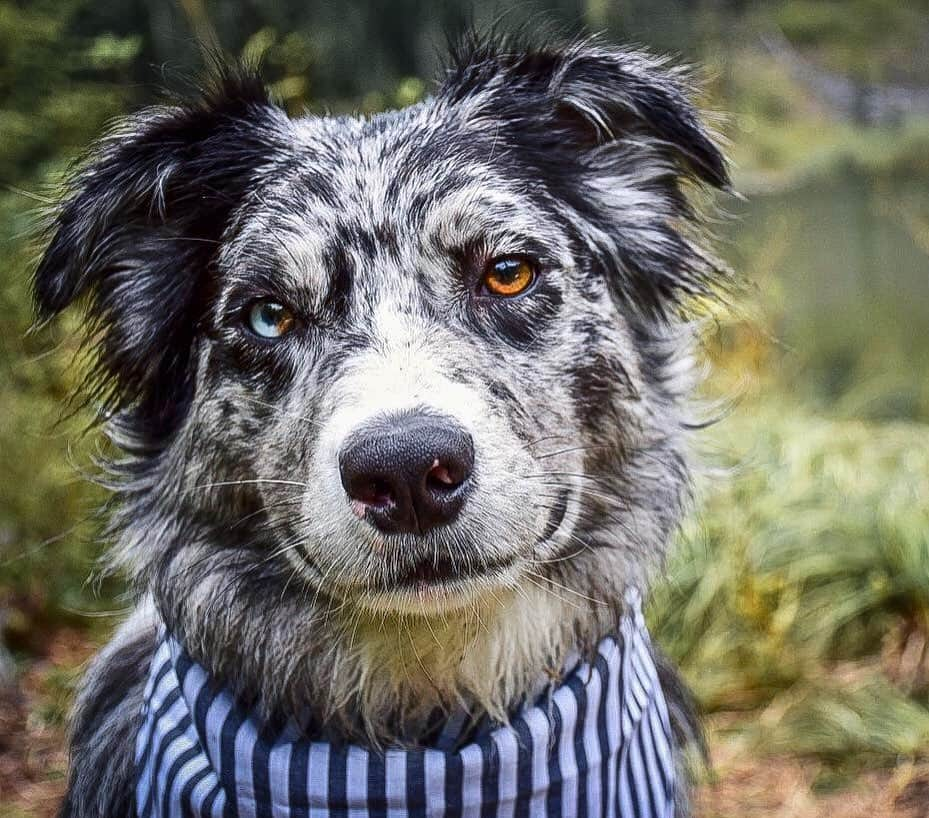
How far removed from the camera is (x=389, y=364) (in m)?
2.15

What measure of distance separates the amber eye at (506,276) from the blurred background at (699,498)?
82cm

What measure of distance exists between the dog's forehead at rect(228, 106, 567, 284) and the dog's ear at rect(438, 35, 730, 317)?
0.12 m

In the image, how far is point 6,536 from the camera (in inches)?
194

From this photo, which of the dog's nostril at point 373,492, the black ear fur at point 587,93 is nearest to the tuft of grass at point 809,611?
the black ear fur at point 587,93

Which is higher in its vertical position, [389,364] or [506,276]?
[506,276]

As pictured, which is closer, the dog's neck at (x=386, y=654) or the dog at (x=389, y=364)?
the dog at (x=389, y=364)

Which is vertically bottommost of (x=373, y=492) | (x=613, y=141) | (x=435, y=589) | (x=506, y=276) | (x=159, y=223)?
(x=435, y=589)

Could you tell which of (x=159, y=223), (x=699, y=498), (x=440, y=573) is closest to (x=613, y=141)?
(x=699, y=498)

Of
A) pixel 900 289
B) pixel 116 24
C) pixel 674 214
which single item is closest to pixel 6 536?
pixel 116 24

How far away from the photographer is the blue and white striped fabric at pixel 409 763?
7.80ft

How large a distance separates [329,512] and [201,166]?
1.06 metres

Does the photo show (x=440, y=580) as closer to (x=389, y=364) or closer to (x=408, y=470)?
(x=408, y=470)

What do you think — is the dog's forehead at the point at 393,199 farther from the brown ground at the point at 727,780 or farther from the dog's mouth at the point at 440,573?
the brown ground at the point at 727,780

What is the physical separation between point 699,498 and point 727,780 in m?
1.61
